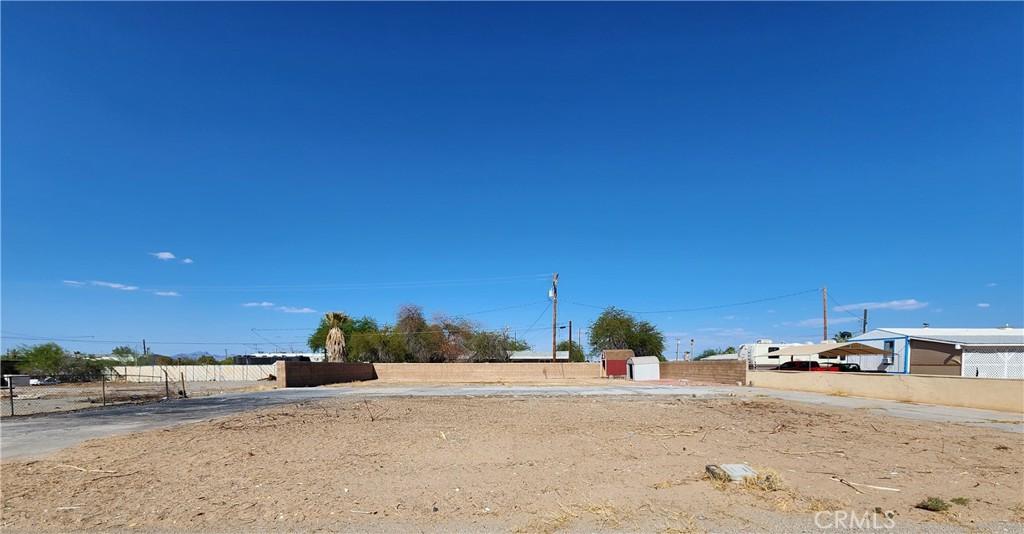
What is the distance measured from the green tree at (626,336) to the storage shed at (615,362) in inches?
404

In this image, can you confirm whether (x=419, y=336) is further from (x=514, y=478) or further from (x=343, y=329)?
(x=514, y=478)

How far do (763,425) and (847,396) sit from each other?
45.0 feet

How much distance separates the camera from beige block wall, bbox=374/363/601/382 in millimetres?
46469

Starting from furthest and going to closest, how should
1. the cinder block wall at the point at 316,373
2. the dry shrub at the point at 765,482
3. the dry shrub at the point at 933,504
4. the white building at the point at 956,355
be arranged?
the cinder block wall at the point at 316,373 → the white building at the point at 956,355 → the dry shrub at the point at 765,482 → the dry shrub at the point at 933,504

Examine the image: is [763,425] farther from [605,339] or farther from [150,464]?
[605,339]

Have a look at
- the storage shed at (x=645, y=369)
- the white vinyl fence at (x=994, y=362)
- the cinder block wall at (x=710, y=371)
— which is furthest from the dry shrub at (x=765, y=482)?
the storage shed at (x=645, y=369)

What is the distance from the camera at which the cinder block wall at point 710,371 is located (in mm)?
33344

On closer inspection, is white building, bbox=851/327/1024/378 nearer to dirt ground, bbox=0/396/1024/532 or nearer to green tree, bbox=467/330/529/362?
dirt ground, bbox=0/396/1024/532

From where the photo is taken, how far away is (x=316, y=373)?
36969 mm

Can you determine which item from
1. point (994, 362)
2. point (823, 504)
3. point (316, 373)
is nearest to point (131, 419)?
point (823, 504)

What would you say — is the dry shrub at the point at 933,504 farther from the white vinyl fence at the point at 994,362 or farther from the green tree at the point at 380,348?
the green tree at the point at 380,348

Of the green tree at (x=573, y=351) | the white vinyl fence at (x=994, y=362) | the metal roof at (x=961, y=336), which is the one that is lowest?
the green tree at (x=573, y=351)

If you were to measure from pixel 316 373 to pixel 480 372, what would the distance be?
48.8 feet

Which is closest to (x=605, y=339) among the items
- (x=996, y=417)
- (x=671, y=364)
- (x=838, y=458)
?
(x=671, y=364)
